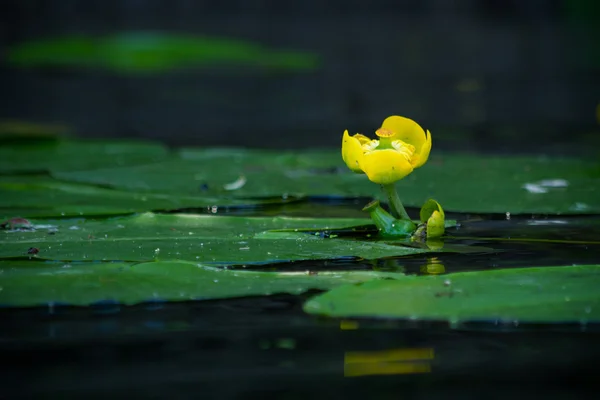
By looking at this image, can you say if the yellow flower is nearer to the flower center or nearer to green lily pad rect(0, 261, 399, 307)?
the flower center

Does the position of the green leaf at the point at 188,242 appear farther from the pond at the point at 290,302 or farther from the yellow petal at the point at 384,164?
the yellow petal at the point at 384,164

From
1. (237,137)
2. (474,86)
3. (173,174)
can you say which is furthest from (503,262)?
(474,86)

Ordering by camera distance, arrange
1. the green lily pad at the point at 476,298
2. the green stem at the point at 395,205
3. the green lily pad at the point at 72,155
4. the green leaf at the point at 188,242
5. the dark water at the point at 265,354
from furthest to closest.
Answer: the green lily pad at the point at 72,155, the green stem at the point at 395,205, the green leaf at the point at 188,242, the green lily pad at the point at 476,298, the dark water at the point at 265,354

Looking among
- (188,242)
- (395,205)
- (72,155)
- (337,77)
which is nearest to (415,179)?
(395,205)

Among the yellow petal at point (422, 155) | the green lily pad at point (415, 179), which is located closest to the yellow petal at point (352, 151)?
the yellow petal at point (422, 155)

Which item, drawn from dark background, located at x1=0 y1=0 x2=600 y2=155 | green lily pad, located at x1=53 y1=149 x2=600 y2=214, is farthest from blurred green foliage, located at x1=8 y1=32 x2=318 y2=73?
green lily pad, located at x1=53 y1=149 x2=600 y2=214
